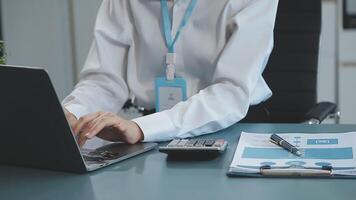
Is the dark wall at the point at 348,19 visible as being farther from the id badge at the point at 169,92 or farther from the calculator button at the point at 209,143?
the calculator button at the point at 209,143

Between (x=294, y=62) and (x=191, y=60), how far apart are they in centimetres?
58

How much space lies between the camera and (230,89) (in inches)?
59.0

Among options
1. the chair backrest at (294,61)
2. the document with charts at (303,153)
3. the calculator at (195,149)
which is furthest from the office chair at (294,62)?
the calculator at (195,149)

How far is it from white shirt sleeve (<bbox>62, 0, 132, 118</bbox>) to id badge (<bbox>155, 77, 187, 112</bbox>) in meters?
0.18

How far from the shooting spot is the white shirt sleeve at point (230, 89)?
53.5 inches

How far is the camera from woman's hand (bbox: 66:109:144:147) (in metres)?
1.19

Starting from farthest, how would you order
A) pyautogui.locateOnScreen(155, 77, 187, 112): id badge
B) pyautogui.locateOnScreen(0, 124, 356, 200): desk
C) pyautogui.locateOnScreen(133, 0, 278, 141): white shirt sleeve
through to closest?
pyautogui.locateOnScreen(155, 77, 187, 112): id badge, pyautogui.locateOnScreen(133, 0, 278, 141): white shirt sleeve, pyautogui.locateOnScreen(0, 124, 356, 200): desk

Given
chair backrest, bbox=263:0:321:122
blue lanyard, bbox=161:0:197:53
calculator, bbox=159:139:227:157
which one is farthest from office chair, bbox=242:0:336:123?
calculator, bbox=159:139:227:157

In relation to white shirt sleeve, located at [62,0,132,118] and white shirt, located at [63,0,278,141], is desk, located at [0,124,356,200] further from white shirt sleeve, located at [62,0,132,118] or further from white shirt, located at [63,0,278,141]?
white shirt sleeve, located at [62,0,132,118]

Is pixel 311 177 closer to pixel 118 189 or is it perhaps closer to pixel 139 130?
pixel 118 189

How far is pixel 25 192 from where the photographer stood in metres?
0.97

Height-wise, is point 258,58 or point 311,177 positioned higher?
point 258,58

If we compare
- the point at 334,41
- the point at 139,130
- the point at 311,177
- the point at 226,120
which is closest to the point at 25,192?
the point at 139,130

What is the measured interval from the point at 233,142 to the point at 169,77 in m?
0.42
